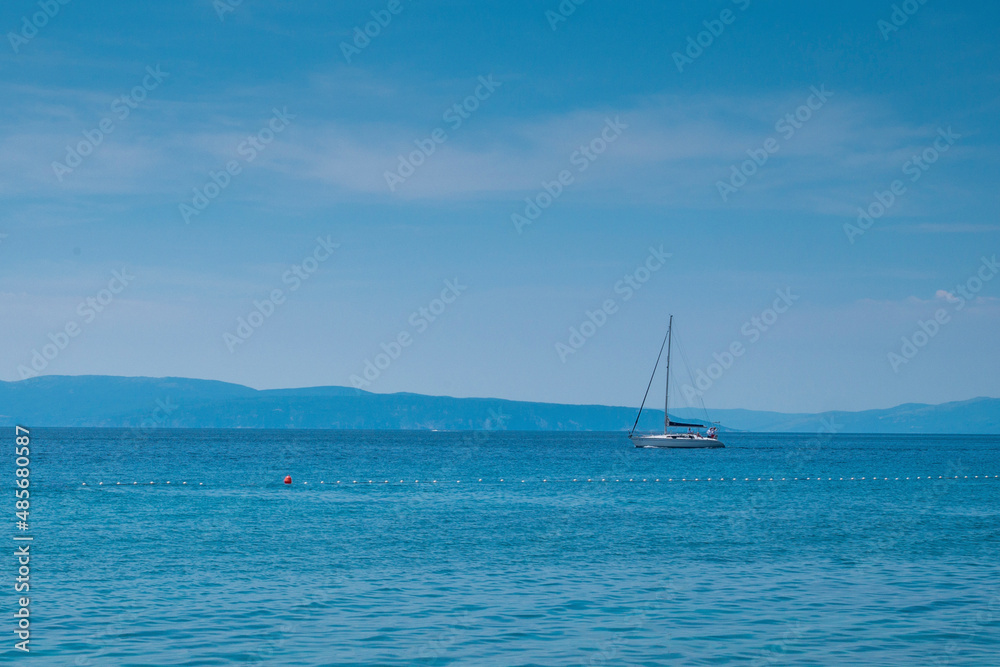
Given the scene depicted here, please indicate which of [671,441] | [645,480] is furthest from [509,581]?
[671,441]

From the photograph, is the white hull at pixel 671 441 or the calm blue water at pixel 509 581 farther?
the white hull at pixel 671 441

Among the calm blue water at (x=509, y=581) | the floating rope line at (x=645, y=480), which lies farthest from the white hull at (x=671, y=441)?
the calm blue water at (x=509, y=581)

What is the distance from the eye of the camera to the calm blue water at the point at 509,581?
803 inches

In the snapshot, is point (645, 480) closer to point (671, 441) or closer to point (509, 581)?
point (509, 581)

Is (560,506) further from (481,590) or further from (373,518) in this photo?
(481,590)

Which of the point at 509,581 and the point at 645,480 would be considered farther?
the point at 645,480

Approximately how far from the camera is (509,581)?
28.0m

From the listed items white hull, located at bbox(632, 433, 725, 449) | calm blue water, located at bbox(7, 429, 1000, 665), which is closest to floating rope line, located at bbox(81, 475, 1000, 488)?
calm blue water, located at bbox(7, 429, 1000, 665)

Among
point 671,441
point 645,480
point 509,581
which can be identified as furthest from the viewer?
point 671,441

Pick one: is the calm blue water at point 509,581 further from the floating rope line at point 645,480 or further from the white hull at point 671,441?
the white hull at point 671,441

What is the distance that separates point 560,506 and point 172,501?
72.7ft

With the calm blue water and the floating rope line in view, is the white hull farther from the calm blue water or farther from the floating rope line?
the calm blue water

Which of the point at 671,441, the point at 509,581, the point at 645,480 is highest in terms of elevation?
the point at 509,581

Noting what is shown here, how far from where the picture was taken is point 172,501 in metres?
55.2
